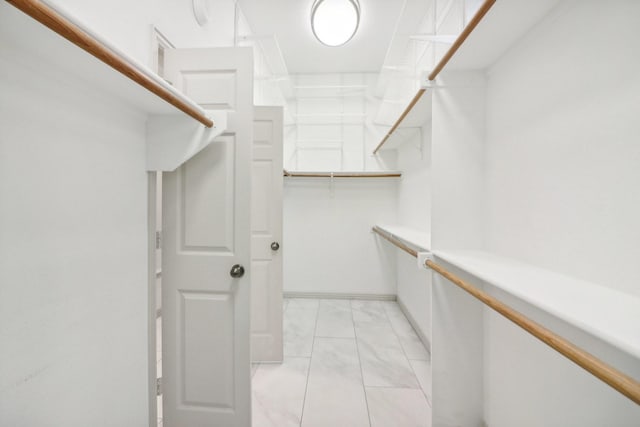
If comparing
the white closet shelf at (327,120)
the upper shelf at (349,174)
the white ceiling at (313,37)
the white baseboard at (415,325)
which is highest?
the white ceiling at (313,37)

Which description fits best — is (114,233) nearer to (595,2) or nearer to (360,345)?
(595,2)

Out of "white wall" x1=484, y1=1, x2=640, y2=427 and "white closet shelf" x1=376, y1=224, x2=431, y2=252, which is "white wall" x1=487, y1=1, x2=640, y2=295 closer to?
"white wall" x1=484, y1=1, x2=640, y2=427

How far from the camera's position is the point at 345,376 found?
5.78 ft

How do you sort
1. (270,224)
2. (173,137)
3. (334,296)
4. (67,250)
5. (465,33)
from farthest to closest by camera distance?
(334,296) → (270,224) → (173,137) → (465,33) → (67,250)

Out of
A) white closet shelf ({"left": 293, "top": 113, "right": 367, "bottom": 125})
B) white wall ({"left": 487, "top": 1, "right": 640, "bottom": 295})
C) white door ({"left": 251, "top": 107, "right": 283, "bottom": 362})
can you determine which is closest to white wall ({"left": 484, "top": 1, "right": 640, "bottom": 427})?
white wall ({"left": 487, "top": 1, "right": 640, "bottom": 295})

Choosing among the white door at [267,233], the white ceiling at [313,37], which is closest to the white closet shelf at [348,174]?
the white door at [267,233]

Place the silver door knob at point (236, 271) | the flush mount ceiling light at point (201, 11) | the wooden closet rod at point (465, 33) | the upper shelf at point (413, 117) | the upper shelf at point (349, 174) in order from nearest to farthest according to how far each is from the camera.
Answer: the wooden closet rod at point (465, 33) → the silver door knob at point (236, 271) → the upper shelf at point (413, 117) → the flush mount ceiling light at point (201, 11) → the upper shelf at point (349, 174)

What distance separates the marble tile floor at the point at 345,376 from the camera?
143 centimetres

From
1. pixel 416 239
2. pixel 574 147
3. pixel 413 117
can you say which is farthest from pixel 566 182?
pixel 413 117

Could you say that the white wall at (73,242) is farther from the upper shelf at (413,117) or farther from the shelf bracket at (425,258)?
the upper shelf at (413,117)

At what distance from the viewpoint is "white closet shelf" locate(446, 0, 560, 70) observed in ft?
2.71

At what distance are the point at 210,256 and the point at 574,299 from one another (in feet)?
4.28

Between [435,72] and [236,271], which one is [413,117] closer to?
[435,72]

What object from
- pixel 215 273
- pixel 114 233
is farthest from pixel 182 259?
pixel 114 233
